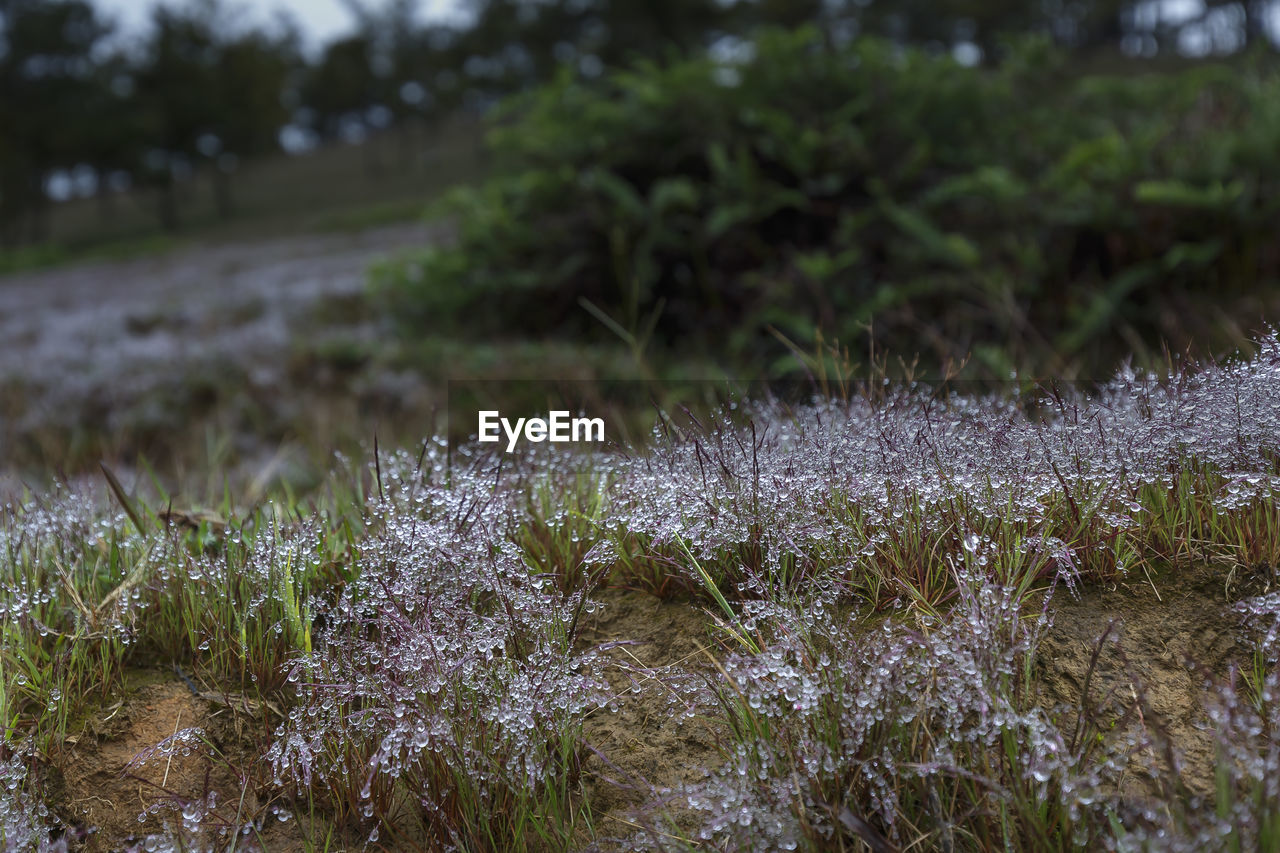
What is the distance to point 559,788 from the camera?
155cm

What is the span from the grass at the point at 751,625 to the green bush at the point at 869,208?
2.61 m

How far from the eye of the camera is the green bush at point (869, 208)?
501 cm

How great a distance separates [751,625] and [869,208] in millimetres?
4810

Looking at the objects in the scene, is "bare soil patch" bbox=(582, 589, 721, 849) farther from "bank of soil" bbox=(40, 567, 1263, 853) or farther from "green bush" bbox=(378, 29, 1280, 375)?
"green bush" bbox=(378, 29, 1280, 375)

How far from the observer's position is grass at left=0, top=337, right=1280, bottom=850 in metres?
1.35

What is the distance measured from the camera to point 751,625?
1.56 metres

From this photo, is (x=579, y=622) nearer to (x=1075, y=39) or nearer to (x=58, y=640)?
(x=58, y=640)

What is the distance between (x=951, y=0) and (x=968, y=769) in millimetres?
44530

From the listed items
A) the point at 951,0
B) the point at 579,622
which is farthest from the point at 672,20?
the point at 579,622

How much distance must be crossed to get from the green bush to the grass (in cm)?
261

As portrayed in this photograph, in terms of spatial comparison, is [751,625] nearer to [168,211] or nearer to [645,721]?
[645,721]

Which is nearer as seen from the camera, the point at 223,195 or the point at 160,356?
the point at 160,356

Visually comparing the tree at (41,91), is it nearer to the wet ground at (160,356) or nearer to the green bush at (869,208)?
the wet ground at (160,356)

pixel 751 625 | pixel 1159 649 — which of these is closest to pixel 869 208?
pixel 1159 649
